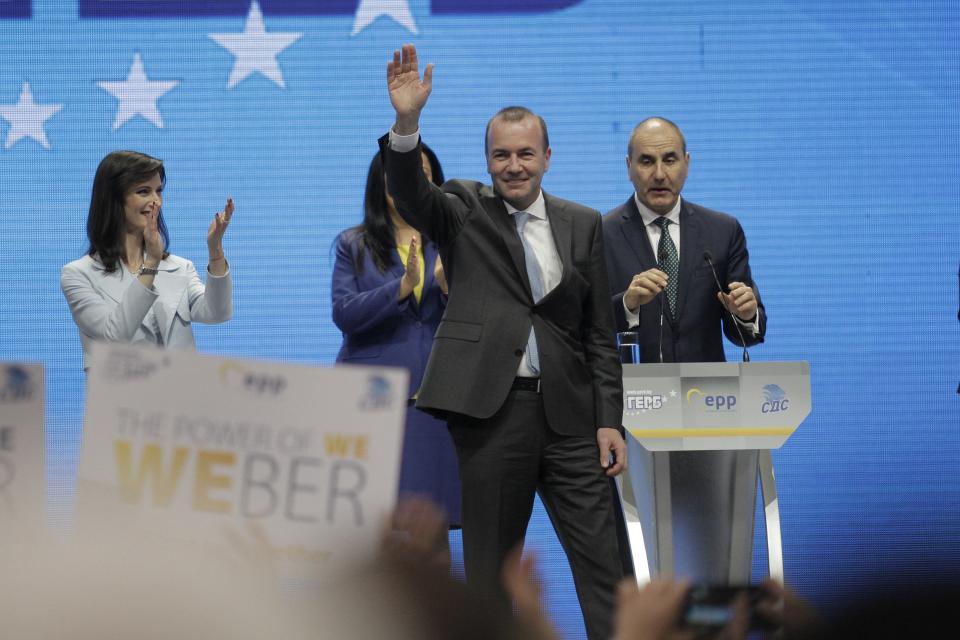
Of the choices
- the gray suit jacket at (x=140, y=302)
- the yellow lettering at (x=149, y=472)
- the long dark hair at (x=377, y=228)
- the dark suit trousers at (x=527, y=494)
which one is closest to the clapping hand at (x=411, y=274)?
the long dark hair at (x=377, y=228)

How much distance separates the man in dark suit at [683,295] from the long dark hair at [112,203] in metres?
1.30

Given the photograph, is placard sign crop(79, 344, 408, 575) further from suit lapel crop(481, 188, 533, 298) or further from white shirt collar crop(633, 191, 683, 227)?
white shirt collar crop(633, 191, 683, 227)

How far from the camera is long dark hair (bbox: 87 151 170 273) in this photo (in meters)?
3.50

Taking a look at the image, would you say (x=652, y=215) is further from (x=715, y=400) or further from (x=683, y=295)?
(x=715, y=400)

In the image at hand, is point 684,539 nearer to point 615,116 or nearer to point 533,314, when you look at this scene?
point 533,314

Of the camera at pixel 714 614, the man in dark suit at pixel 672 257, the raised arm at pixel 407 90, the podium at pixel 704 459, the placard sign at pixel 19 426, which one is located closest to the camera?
the camera at pixel 714 614

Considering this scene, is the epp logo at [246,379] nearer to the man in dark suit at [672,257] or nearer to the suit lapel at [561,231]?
the suit lapel at [561,231]

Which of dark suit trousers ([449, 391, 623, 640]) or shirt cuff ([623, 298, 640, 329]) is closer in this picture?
dark suit trousers ([449, 391, 623, 640])

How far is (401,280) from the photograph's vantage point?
11.6ft

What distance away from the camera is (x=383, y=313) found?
353cm

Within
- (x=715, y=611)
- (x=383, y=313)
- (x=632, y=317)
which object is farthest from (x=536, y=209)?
(x=715, y=611)

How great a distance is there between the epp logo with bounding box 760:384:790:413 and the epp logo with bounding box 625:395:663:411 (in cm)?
26

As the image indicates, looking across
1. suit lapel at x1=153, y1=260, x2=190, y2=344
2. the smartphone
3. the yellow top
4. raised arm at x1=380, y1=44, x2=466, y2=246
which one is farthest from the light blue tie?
the smartphone

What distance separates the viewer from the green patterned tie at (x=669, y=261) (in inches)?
141
